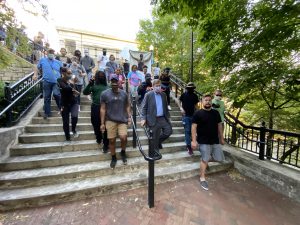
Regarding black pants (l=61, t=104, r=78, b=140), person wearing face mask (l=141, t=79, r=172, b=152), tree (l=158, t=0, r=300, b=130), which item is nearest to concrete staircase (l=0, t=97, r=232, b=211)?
black pants (l=61, t=104, r=78, b=140)


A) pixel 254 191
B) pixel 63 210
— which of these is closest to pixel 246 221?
pixel 254 191

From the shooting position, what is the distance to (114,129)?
144 inches

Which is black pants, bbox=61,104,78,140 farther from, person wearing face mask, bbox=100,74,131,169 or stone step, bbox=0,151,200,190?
person wearing face mask, bbox=100,74,131,169

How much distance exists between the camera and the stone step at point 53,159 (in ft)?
11.1

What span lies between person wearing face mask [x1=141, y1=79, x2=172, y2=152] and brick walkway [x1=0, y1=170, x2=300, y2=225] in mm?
1142

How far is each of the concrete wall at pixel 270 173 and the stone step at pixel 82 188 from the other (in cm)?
125

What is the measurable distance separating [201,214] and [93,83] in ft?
11.0

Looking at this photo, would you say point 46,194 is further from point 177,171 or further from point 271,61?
point 271,61

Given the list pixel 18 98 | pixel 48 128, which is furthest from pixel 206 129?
pixel 18 98

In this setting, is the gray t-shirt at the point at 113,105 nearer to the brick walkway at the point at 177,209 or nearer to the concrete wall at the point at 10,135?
the brick walkway at the point at 177,209

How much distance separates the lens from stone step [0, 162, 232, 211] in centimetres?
283

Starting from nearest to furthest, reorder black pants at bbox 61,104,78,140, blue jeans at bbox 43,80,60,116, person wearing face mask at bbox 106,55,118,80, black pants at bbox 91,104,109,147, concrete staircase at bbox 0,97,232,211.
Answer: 1. concrete staircase at bbox 0,97,232,211
2. black pants at bbox 91,104,109,147
3. black pants at bbox 61,104,78,140
4. blue jeans at bbox 43,80,60,116
5. person wearing face mask at bbox 106,55,118,80

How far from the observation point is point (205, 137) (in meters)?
3.65

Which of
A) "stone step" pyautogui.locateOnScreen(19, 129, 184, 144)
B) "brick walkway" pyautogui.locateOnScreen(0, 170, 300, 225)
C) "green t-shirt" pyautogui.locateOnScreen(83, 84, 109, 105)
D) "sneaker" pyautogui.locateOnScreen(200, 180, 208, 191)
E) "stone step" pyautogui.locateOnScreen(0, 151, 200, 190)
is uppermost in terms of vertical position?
"green t-shirt" pyautogui.locateOnScreen(83, 84, 109, 105)
